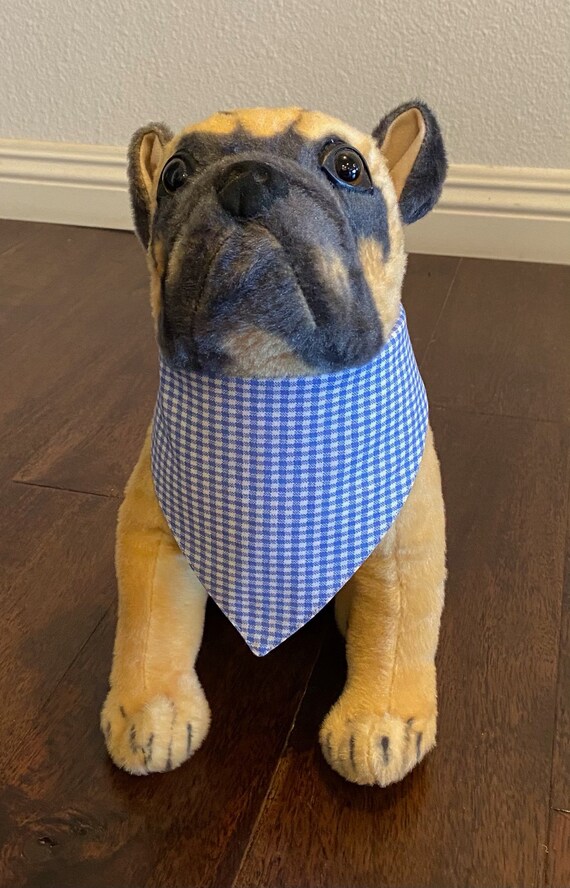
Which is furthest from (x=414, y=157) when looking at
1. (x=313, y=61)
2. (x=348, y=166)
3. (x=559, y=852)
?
(x=313, y=61)

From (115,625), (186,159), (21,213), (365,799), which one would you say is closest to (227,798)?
(365,799)

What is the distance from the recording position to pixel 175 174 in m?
0.58

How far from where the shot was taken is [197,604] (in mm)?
731

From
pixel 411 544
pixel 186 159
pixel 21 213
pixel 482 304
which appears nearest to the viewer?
pixel 186 159

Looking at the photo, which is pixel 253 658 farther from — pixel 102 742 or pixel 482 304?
pixel 482 304

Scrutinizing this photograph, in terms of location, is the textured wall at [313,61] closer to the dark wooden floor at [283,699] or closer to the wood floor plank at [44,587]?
the dark wooden floor at [283,699]

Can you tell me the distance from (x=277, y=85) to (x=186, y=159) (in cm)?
113

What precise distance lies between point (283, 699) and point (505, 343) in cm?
82

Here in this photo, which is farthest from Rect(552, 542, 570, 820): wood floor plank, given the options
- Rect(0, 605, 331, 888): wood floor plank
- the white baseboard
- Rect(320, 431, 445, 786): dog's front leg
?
the white baseboard

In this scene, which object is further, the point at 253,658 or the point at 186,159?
the point at 253,658

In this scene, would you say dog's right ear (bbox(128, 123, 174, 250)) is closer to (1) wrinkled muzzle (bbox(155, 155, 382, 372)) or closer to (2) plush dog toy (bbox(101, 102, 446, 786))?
(2) plush dog toy (bbox(101, 102, 446, 786))

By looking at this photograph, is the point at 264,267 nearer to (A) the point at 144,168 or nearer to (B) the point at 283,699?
(A) the point at 144,168

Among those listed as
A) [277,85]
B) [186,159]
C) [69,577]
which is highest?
[186,159]

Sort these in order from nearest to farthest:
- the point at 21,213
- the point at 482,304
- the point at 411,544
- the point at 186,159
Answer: the point at 186,159
the point at 411,544
the point at 482,304
the point at 21,213
